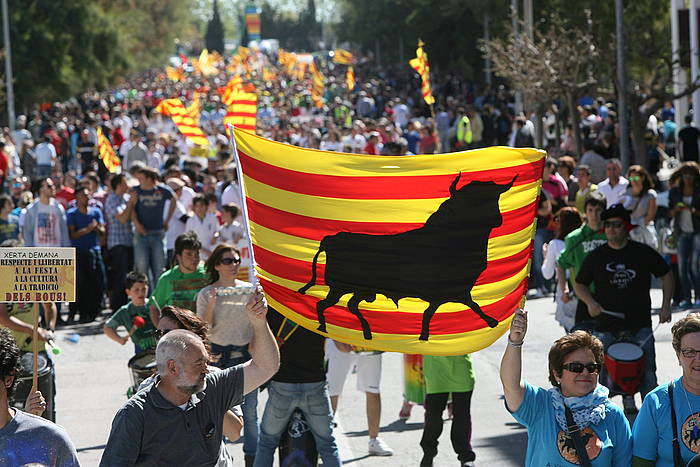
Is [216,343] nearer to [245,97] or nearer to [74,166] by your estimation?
[245,97]

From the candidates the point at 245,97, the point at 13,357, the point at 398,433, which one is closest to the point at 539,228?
the point at 398,433

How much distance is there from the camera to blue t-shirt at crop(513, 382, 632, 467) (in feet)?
18.2

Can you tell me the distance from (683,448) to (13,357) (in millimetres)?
2581

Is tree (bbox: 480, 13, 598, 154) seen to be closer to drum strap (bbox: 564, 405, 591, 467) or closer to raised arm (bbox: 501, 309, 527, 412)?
raised arm (bbox: 501, 309, 527, 412)

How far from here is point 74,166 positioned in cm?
3675

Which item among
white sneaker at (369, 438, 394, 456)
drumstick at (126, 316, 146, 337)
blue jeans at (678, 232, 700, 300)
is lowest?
white sneaker at (369, 438, 394, 456)

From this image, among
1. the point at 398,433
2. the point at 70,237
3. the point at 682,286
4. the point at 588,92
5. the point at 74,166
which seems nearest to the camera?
the point at 398,433

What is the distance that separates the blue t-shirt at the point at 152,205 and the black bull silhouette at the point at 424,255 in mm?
9049

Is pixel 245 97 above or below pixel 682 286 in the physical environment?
above

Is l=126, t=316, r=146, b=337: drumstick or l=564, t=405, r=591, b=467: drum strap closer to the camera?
l=564, t=405, r=591, b=467: drum strap

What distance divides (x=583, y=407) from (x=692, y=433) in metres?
0.45

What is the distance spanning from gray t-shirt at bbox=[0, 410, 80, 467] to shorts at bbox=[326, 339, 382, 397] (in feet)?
15.4

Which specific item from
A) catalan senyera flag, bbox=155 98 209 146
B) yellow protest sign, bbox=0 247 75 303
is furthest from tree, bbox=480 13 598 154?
yellow protest sign, bbox=0 247 75 303

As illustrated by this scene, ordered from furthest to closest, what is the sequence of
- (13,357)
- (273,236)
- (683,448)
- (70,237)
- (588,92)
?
(588,92) → (70,237) → (273,236) → (683,448) → (13,357)
